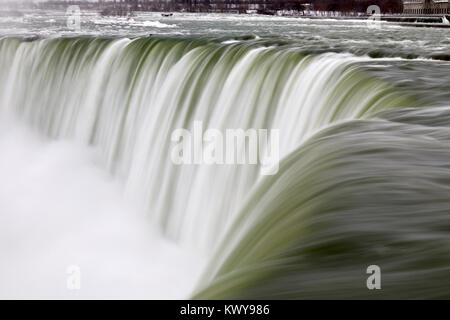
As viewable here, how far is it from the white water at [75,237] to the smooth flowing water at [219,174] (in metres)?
0.04

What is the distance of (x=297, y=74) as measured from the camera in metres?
9.21

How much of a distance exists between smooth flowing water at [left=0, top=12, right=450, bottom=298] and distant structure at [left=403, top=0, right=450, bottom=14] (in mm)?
65563

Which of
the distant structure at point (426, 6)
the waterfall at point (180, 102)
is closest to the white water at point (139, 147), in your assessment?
the waterfall at point (180, 102)

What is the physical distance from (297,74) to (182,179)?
2304 mm

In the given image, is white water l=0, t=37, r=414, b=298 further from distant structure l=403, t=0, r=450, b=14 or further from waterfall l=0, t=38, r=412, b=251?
distant structure l=403, t=0, r=450, b=14

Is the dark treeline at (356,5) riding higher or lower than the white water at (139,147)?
higher

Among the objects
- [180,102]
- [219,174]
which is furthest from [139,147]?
[219,174]

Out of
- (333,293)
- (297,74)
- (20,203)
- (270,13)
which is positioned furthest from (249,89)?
(270,13)

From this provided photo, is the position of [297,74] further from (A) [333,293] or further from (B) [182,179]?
(A) [333,293]

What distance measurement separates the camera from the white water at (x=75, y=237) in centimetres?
797

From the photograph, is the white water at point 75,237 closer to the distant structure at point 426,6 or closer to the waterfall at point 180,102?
the waterfall at point 180,102

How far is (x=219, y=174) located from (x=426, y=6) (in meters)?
77.8

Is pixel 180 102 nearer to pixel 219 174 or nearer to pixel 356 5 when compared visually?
pixel 219 174

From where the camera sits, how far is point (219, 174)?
8703 mm
